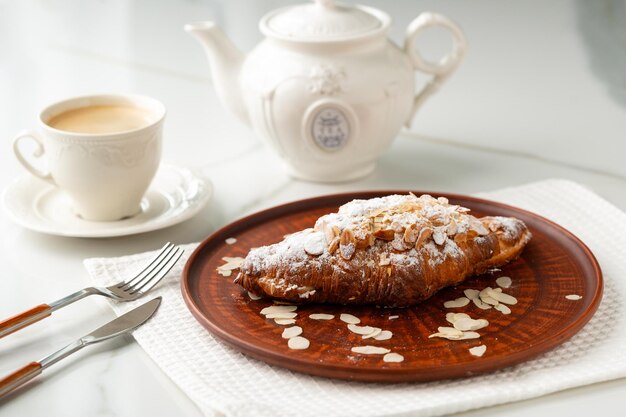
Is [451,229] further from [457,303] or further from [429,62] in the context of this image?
[429,62]

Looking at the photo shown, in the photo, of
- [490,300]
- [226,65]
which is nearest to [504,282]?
[490,300]

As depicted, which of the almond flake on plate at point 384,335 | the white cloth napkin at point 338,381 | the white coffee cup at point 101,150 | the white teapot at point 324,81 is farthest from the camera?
the white teapot at point 324,81

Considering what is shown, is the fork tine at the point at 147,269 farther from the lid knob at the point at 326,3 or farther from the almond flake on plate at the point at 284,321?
the lid knob at the point at 326,3

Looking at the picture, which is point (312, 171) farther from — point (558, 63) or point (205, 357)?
point (558, 63)

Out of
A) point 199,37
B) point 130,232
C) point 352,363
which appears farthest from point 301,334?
point 199,37

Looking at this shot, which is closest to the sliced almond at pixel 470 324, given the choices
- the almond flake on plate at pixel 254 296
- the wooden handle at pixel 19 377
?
the almond flake on plate at pixel 254 296

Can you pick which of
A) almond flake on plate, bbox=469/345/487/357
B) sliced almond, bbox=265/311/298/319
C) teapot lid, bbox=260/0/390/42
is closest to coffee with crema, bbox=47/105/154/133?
teapot lid, bbox=260/0/390/42
